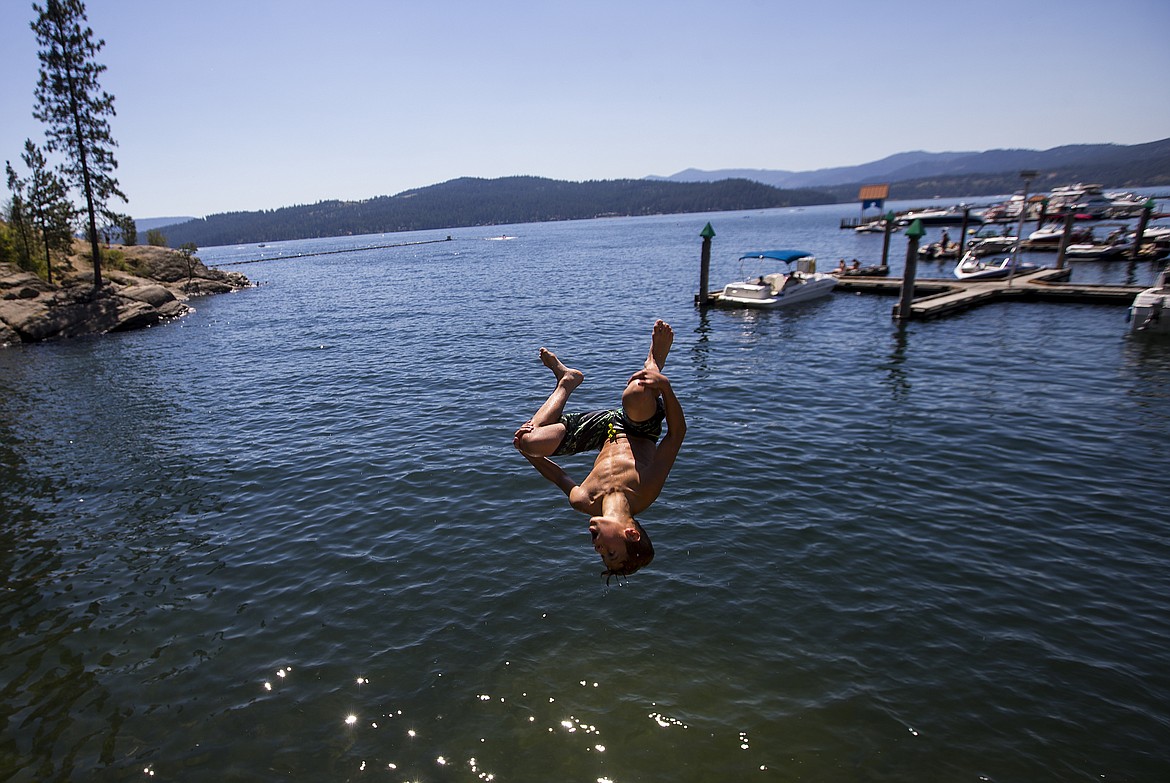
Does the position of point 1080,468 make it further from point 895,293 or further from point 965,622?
point 895,293

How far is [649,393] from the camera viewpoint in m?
6.16

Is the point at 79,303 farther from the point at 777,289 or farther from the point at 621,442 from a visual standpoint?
the point at 621,442

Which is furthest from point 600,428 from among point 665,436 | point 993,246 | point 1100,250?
point 1100,250

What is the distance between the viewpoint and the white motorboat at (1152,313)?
2420 cm

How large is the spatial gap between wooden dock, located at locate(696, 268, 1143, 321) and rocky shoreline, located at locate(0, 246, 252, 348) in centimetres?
3966

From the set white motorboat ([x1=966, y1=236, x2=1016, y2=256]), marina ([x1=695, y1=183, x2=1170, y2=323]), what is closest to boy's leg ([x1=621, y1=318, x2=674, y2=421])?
marina ([x1=695, y1=183, x2=1170, y2=323])

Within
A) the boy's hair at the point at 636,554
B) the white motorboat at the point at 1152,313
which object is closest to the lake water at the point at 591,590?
the boy's hair at the point at 636,554

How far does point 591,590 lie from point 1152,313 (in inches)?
1139

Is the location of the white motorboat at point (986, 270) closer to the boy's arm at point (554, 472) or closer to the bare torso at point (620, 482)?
the bare torso at point (620, 482)

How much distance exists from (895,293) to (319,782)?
137ft

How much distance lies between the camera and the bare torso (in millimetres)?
5895

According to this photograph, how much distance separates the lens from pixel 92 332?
3647 centimetres

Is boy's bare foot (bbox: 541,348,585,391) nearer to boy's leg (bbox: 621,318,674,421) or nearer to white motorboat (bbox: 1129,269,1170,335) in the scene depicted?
boy's leg (bbox: 621,318,674,421)

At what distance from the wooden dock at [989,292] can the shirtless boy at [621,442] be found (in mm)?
29317
